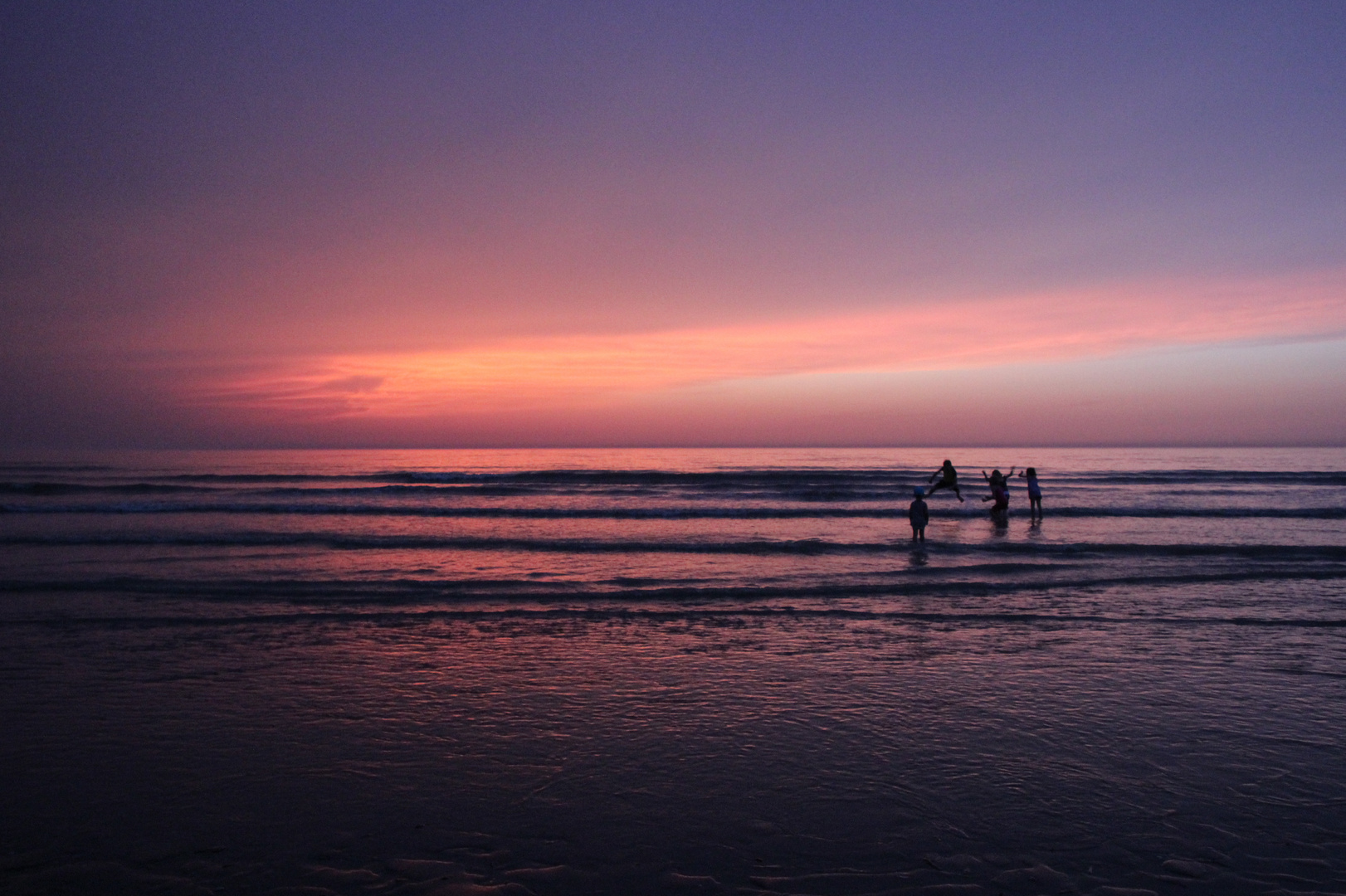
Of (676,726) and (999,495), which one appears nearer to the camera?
(676,726)

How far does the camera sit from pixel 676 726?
261 inches

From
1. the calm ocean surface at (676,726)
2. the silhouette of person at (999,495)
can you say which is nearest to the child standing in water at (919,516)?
the calm ocean surface at (676,726)

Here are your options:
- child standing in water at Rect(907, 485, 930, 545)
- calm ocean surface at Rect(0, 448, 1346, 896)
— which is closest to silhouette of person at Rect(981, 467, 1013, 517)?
child standing in water at Rect(907, 485, 930, 545)

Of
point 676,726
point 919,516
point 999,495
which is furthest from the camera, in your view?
point 999,495

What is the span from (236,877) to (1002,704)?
6.18m

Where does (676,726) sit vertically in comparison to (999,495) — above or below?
below

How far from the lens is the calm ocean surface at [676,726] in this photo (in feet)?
14.6

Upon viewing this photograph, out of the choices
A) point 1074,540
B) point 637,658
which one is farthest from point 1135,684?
point 1074,540

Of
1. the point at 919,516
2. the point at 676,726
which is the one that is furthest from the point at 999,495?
the point at 676,726

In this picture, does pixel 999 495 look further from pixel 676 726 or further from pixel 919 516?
pixel 676 726

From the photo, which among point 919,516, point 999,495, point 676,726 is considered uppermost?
point 999,495

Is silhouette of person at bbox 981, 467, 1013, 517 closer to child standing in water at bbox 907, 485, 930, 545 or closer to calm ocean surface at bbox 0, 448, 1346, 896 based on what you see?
child standing in water at bbox 907, 485, 930, 545

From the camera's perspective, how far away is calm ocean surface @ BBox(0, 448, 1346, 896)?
444 centimetres

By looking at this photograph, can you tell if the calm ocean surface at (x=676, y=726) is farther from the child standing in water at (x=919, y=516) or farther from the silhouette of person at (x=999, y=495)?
the silhouette of person at (x=999, y=495)
